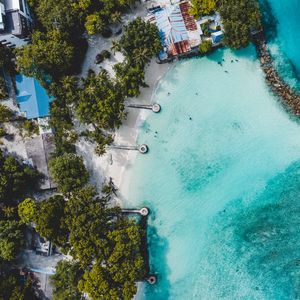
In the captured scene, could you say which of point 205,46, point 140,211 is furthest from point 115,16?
point 140,211

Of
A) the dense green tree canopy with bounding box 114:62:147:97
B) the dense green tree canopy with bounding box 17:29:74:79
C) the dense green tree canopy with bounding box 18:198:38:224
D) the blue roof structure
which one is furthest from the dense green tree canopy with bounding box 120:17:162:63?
the dense green tree canopy with bounding box 18:198:38:224

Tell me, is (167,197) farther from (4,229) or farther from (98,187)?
(4,229)

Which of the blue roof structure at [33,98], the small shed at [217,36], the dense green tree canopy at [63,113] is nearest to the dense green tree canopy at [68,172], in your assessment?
the dense green tree canopy at [63,113]

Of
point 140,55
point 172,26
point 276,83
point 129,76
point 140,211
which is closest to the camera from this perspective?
point 140,55

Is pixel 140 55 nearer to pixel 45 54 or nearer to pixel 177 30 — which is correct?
pixel 177 30

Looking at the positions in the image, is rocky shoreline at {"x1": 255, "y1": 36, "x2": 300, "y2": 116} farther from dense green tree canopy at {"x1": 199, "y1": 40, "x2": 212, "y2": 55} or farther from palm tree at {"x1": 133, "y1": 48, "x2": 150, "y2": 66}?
palm tree at {"x1": 133, "y1": 48, "x2": 150, "y2": 66}

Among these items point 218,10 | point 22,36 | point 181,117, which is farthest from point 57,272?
point 218,10
